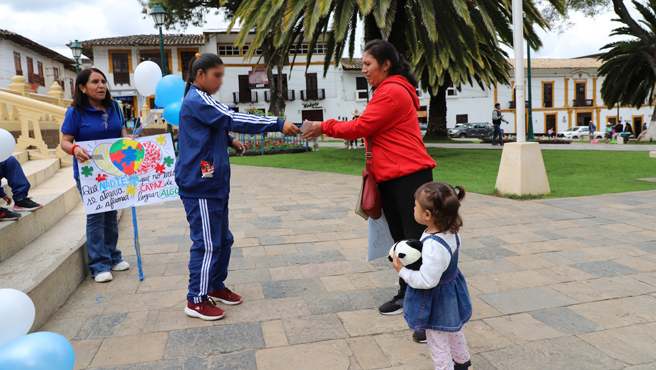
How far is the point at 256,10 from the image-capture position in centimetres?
1202

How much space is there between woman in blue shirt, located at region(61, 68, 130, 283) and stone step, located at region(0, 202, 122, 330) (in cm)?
17

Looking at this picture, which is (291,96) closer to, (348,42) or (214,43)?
(214,43)

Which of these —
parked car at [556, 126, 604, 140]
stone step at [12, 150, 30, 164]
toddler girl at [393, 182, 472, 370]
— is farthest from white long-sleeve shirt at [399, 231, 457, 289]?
parked car at [556, 126, 604, 140]

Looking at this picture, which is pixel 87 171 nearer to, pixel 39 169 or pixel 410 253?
pixel 410 253

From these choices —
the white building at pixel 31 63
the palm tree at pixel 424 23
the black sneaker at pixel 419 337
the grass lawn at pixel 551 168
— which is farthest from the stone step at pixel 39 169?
the white building at pixel 31 63

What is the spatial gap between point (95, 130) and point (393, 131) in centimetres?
261

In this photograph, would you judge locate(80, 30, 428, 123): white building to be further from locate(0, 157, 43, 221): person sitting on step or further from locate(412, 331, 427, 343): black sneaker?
locate(412, 331, 427, 343): black sneaker

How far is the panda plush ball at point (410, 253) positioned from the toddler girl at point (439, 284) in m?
0.03

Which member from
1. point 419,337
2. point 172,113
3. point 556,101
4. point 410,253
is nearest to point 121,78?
point 172,113

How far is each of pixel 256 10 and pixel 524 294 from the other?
1057 cm

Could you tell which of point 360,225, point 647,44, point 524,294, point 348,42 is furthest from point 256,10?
point 647,44

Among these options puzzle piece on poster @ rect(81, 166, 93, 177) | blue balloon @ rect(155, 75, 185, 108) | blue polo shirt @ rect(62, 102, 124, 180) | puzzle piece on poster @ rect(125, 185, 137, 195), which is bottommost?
puzzle piece on poster @ rect(125, 185, 137, 195)

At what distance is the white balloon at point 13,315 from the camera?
1.69 metres

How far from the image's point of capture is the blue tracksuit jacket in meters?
3.10
